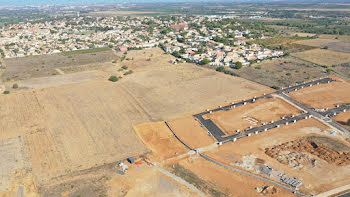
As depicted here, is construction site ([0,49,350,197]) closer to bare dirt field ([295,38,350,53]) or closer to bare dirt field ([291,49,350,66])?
bare dirt field ([291,49,350,66])

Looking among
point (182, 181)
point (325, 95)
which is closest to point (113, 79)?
point (182, 181)

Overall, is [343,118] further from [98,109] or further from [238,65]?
[98,109]

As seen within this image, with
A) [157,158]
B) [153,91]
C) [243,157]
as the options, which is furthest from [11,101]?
[243,157]

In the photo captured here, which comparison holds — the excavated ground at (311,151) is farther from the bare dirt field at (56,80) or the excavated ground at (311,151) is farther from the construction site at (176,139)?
the bare dirt field at (56,80)

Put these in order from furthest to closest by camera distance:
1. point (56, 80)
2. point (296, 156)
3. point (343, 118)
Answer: point (56, 80), point (343, 118), point (296, 156)

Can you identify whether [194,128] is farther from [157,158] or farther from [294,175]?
[294,175]
